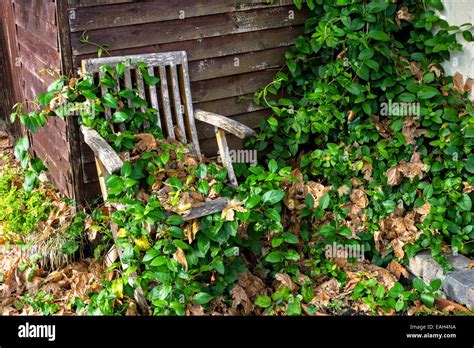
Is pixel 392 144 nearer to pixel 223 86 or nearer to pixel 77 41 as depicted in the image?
pixel 223 86

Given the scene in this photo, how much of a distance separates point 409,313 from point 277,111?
170cm

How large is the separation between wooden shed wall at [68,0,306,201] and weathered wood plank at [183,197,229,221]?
3.76ft

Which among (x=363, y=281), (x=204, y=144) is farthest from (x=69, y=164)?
(x=363, y=281)

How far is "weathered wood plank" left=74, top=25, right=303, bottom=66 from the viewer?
4512 mm

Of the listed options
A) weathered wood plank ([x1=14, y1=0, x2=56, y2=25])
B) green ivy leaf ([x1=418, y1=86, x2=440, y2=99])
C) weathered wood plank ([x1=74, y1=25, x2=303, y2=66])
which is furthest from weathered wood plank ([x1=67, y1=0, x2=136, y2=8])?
green ivy leaf ([x1=418, y1=86, x2=440, y2=99])

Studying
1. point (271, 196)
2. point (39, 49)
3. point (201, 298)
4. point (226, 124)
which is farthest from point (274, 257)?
point (39, 49)

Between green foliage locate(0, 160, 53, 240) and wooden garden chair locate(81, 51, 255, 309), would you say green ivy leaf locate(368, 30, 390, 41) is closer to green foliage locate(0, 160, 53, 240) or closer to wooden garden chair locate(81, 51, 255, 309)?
wooden garden chair locate(81, 51, 255, 309)

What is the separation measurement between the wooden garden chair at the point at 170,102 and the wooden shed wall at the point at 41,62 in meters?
0.39

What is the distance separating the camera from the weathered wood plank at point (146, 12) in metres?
4.20

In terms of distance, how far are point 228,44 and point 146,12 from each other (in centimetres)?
66

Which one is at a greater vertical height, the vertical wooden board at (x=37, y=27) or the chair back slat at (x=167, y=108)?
the vertical wooden board at (x=37, y=27)

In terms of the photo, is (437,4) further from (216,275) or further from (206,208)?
(216,275)

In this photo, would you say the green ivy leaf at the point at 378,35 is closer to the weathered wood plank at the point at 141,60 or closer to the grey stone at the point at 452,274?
the weathered wood plank at the point at 141,60

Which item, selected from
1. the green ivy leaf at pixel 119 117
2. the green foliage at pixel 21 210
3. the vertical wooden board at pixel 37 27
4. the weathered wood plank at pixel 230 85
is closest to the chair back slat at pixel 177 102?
the weathered wood plank at pixel 230 85
